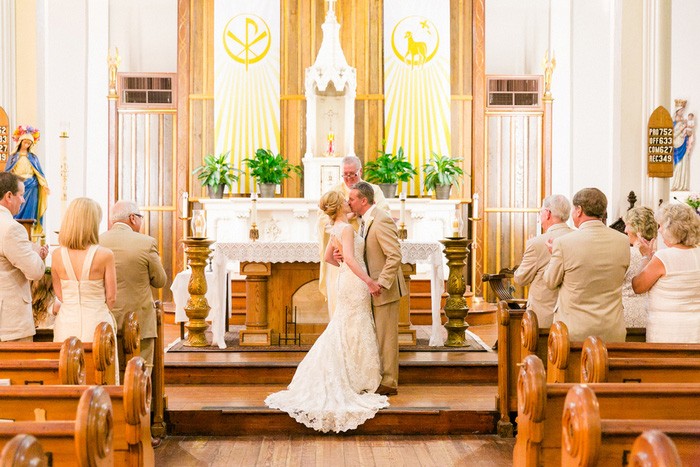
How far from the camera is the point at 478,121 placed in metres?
10.2

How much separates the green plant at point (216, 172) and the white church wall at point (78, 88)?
60.3 inches

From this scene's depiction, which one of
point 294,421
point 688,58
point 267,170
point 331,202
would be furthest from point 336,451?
point 267,170

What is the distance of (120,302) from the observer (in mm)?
4324

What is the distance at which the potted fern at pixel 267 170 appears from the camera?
945 centimetres

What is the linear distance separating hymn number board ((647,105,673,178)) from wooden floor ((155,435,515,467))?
157 inches

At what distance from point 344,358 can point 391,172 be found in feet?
16.0

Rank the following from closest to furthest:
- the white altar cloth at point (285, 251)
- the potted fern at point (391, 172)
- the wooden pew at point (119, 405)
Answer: the wooden pew at point (119, 405) < the white altar cloth at point (285, 251) < the potted fern at point (391, 172)

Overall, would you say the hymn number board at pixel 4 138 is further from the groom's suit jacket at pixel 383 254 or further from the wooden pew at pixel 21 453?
the wooden pew at pixel 21 453

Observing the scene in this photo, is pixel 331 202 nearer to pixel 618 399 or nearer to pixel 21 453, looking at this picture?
pixel 618 399

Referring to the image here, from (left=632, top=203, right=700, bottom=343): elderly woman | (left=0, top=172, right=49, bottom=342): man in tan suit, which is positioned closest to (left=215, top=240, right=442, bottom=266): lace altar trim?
(left=0, top=172, right=49, bottom=342): man in tan suit

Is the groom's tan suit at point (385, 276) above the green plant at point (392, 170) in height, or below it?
below

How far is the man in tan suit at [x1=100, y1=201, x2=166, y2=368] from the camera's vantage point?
14.1 ft

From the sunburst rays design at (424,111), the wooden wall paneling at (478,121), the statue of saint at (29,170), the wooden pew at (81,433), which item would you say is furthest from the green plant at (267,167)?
the wooden pew at (81,433)

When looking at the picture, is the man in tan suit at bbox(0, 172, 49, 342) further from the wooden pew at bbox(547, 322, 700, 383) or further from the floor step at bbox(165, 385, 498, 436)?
the wooden pew at bbox(547, 322, 700, 383)
